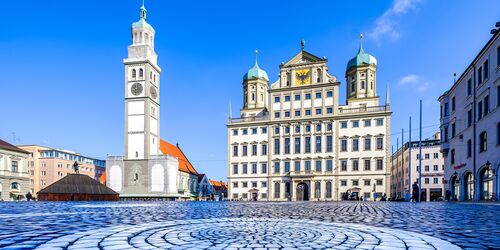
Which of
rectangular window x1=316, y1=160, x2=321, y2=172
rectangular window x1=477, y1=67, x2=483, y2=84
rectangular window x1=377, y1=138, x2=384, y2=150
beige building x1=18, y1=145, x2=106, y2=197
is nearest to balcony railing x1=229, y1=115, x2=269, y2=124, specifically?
rectangular window x1=316, y1=160, x2=321, y2=172

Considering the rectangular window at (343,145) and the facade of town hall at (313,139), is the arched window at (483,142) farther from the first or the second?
the rectangular window at (343,145)

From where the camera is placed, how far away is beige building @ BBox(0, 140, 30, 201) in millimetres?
53562

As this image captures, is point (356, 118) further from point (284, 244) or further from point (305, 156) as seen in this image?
point (284, 244)

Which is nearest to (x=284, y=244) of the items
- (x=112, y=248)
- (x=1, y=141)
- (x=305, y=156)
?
(x=112, y=248)

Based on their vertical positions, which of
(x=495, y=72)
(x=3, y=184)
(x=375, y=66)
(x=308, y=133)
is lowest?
(x=3, y=184)

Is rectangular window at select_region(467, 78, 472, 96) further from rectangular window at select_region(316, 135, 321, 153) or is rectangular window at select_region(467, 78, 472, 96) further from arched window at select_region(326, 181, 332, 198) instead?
arched window at select_region(326, 181, 332, 198)

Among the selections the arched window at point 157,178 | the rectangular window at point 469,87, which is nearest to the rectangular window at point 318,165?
the arched window at point 157,178

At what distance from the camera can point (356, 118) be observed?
5525cm

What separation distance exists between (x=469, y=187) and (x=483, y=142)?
5505 millimetres

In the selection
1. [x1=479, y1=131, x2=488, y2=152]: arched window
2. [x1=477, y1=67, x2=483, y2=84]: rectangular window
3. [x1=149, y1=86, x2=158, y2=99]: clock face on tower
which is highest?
[x1=149, y1=86, x2=158, y2=99]: clock face on tower

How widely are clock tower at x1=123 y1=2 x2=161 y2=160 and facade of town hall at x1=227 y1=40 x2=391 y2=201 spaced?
539 inches

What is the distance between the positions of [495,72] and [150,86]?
48158 mm

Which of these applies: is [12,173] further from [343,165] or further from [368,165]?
[368,165]

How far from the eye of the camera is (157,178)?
56781mm
